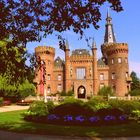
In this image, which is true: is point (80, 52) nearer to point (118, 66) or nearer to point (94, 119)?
point (118, 66)

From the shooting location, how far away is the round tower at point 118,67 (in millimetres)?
74688

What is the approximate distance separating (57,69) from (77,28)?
69.5 metres

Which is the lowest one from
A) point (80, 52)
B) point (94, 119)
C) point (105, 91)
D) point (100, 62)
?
point (94, 119)

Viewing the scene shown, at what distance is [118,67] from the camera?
75.2 m

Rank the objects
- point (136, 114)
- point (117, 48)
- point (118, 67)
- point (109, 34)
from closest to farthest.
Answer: point (136, 114), point (118, 67), point (117, 48), point (109, 34)

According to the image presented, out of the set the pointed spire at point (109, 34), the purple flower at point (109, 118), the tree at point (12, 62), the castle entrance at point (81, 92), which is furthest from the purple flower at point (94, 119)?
Answer: the pointed spire at point (109, 34)

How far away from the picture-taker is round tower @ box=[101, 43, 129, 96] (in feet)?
245

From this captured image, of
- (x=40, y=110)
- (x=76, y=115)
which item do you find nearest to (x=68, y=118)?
(x=76, y=115)

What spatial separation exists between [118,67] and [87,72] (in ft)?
24.5

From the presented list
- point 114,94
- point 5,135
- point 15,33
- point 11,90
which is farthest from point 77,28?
point 114,94

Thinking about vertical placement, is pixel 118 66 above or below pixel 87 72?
above

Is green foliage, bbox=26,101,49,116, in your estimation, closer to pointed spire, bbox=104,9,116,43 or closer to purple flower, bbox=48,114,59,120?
purple flower, bbox=48,114,59,120

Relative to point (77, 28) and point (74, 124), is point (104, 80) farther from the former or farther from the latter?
point (77, 28)

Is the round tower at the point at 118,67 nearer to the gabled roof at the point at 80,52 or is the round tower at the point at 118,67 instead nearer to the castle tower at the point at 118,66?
the castle tower at the point at 118,66
